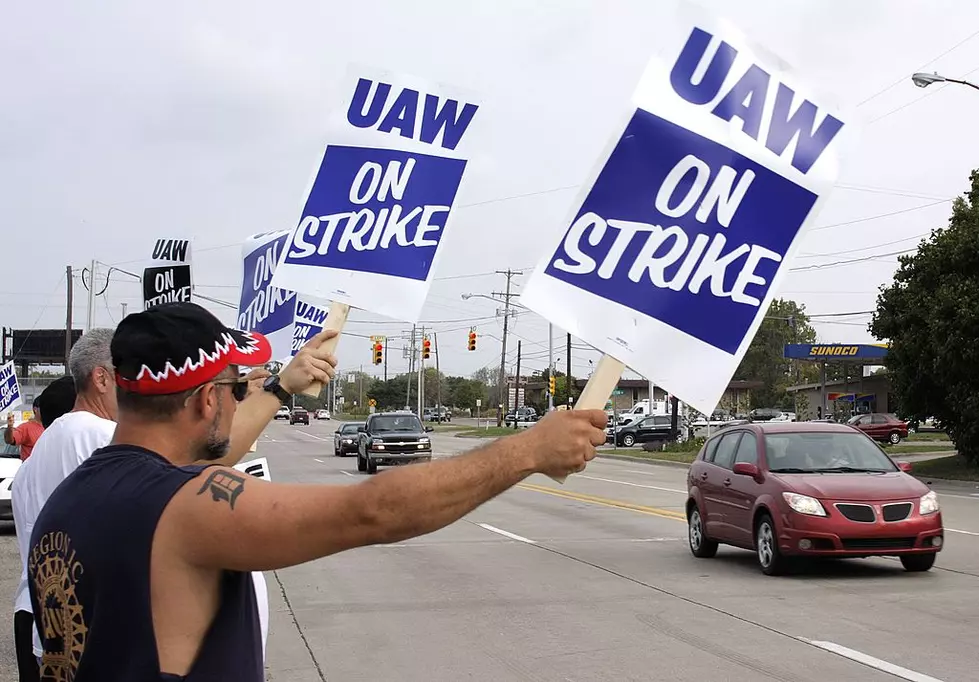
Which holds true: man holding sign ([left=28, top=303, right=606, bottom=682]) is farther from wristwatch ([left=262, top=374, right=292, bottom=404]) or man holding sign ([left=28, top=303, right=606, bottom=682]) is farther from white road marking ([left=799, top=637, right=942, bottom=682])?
white road marking ([left=799, top=637, right=942, bottom=682])

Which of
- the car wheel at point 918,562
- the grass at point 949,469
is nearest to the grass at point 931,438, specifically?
the grass at point 949,469

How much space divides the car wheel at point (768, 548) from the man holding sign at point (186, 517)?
9.71 m

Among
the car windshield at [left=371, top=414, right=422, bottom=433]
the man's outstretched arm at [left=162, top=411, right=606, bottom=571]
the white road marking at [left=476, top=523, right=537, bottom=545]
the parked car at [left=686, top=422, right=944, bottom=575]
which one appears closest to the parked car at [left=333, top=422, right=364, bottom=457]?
the car windshield at [left=371, top=414, right=422, bottom=433]

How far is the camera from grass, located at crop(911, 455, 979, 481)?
29.9 metres

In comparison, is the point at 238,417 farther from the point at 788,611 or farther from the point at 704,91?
the point at 788,611

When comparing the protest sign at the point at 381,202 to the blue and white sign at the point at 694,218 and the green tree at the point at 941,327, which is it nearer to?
the blue and white sign at the point at 694,218

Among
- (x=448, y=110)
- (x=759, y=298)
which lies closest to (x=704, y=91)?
(x=759, y=298)

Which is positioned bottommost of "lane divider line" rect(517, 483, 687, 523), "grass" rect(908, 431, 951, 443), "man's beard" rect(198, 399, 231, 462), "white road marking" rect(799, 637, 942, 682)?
"white road marking" rect(799, 637, 942, 682)

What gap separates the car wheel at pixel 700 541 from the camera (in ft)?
44.9

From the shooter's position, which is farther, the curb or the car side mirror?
the curb

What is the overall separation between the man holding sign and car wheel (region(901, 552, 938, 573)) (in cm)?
1030

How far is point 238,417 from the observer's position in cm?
377

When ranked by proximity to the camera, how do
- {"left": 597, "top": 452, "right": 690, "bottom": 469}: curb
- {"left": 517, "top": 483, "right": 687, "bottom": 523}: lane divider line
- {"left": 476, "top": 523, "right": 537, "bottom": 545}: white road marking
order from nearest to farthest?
{"left": 476, "top": 523, "right": 537, "bottom": 545}: white road marking → {"left": 517, "top": 483, "right": 687, "bottom": 523}: lane divider line → {"left": 597, "top": 452, "right": 690, "bottom": 469}: curb

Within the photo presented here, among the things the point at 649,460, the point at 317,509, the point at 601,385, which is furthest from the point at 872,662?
the point at 649,460
